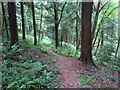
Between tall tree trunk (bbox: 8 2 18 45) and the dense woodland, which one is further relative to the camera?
tall tree trunk (bbox: 8 2 18 45)

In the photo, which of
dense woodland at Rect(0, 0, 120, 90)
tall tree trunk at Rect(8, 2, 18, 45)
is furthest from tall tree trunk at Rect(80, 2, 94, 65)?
tall tree trunk at Rect(8, 2, 18, 45)

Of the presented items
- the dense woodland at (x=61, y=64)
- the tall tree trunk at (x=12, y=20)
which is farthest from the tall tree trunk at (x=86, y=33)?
the tall tree trunk at (x=12, y=20)

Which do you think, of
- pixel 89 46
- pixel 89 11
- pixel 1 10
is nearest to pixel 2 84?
pixel 89 46

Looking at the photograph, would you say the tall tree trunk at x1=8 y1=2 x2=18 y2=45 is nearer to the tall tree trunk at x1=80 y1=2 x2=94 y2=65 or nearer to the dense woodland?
the dense woodland

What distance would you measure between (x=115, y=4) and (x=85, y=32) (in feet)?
21.1

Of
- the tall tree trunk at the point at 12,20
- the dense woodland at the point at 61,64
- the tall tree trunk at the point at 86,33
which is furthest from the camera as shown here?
the tall tree trunk at the point at 12,20

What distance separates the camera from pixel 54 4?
34.1 ft

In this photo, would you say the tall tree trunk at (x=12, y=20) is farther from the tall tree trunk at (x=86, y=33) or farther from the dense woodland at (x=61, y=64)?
the tall tree trunk at (x=86, y=33)

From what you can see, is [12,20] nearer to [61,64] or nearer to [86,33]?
[61,64]

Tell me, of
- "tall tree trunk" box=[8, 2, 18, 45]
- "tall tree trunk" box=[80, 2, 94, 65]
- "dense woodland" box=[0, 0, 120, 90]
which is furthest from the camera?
"tall tree trunk" box=[8, 2, 18, 45]

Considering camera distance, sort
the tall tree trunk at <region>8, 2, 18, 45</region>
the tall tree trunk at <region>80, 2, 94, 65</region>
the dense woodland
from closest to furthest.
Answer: the dense woodland
the tall tree trunk at <region>80, 2, 94, 65</region>
the tall tree trunk at <region>8, 2, 18, 45</region>

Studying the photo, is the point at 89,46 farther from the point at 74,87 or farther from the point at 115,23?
the point at 115,23

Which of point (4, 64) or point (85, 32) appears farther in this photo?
point (85, 32)

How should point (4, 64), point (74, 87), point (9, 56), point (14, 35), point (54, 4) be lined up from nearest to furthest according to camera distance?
1. point (74, 87)
2. point (4, 64)
3. point (9, 56)
4. point (14, 35)
5. point (54, 4)
